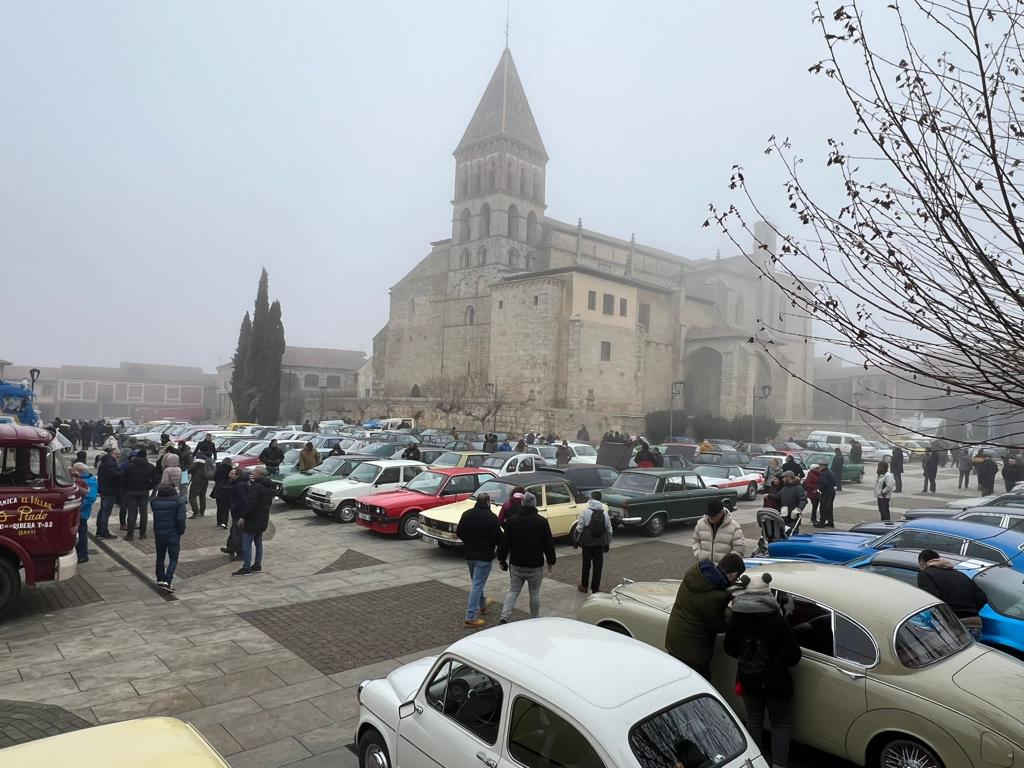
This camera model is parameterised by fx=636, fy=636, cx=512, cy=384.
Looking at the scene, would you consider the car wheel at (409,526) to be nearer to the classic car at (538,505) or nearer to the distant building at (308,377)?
the classic car at (538,505)

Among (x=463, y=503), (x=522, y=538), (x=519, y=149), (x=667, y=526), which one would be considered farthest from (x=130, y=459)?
(x=519, y=149)

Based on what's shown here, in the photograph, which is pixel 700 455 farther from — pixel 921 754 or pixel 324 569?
pixel 921 754

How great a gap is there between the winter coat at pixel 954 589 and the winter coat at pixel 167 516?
29.8 ft

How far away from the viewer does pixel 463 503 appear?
1231cm

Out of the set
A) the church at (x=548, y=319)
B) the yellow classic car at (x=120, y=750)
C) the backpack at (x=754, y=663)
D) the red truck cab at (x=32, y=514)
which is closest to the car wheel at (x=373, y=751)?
the yellow classic car at (x=120, y=750)

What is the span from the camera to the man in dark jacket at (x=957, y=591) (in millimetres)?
6051

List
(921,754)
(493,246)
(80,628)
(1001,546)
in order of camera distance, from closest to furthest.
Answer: (921,754) → (80,628) → (1001,546) → (493,246)

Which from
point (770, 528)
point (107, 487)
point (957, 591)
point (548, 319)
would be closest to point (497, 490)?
point (770, 528)

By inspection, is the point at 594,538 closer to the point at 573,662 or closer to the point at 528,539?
the point at 528,539

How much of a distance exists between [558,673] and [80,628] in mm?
6941

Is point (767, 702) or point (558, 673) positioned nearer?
point (558, 673)

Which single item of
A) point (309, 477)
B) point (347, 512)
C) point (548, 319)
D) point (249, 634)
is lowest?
point (249, 634)

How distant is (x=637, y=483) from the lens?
1430 centimetres

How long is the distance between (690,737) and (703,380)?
179 ft
